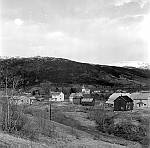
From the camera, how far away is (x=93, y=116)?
38062mm

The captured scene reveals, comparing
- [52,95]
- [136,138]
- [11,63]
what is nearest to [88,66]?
[11,63]

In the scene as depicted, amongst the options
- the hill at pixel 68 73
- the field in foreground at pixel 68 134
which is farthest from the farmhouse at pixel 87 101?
the hill at pixel 68 73

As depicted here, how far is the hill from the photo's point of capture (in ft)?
340

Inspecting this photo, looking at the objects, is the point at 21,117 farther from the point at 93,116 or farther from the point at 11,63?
the point at 11,63

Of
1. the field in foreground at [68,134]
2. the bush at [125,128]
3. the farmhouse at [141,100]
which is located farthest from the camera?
the farmhouse at [141,100]

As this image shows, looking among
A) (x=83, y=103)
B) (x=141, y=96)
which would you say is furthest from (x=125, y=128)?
(x=83, y=103)

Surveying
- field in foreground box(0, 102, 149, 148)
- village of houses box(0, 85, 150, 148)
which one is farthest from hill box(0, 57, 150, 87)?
field in foreground box(0, 102, 149, 148)

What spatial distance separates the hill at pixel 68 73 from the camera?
4075 inches

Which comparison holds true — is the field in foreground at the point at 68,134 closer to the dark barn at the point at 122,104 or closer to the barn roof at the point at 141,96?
the dark barn at the point at 122,104

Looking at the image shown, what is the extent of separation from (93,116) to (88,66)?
292ft

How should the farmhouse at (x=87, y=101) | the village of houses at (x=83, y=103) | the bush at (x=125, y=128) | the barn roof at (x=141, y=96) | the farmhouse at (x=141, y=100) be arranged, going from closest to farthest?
1. the village of houses at (x=83, y=103)
2. the bush at (x=125, y=128)
3. the barn roof at (x=141, y=96)
4. the farmhouse at (x=141, y=100)
5. the farmhouse at (x=87, y=101)

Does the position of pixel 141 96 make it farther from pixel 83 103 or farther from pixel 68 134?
pixel 68 134

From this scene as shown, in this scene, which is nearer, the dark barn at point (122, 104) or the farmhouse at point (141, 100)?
the dark barn at point (122, 104)

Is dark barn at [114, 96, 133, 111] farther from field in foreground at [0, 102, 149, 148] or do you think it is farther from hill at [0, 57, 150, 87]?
hill at [0, 57, 150, 87]
